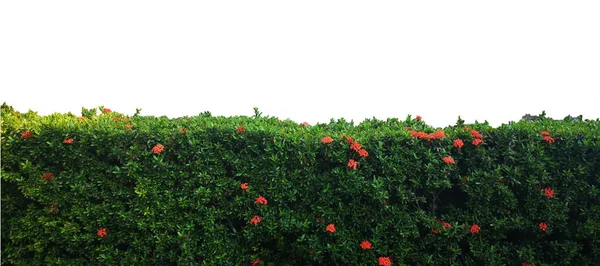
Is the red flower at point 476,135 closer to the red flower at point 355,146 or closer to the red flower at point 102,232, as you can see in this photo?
the red flower at point 355,146

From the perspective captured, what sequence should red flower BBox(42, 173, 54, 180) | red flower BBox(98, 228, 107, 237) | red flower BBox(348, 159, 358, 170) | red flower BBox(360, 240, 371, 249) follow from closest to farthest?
red flower BBox(348, 159, 358, 170) < red flower BBox(360, 240, 371, 249) < red flower BBox(98, 228, 107, 237) < red flower BBox(42, 173, 54, 180)

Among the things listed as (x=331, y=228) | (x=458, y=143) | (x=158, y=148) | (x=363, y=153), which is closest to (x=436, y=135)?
(x=458, y=143)

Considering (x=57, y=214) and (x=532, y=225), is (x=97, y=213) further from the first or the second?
(x=532, y=225)

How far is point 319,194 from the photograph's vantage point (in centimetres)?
548

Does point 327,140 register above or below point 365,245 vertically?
above

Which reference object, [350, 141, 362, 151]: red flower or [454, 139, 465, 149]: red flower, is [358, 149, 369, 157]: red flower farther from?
[454, 139, 465, 149]: red flower

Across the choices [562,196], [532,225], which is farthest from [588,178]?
[532,225]

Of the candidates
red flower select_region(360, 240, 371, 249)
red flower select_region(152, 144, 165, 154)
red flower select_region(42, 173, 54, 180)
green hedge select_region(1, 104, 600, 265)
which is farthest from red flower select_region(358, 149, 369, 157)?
red flower select_region(42, 173, 54, 180)

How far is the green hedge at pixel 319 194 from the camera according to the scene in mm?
5473

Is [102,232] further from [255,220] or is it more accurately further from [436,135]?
[436,135]

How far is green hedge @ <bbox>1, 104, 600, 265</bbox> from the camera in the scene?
547 centimetres

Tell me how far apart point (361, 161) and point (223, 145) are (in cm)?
141

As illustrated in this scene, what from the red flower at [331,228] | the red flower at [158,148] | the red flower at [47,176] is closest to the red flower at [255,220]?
the red flower at [331,228]

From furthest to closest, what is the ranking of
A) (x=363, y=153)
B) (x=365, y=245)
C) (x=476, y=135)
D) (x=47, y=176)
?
(x=47, y=176)
(x=476, y=135)
(x=365, y=245)
(x=363, y=153)
